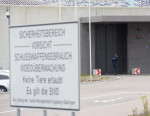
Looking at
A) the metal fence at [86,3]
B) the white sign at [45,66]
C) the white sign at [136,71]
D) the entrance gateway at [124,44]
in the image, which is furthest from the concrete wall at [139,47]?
the white sign at [45,66]

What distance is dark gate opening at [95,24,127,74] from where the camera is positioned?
37.9 m

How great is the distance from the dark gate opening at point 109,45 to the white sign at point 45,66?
32.1 metres

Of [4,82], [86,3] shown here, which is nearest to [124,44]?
[86,3]

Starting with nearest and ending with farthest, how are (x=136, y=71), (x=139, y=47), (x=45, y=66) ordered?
(x=45, y=66) < (x=136, y=71) < (x=139, y=47)

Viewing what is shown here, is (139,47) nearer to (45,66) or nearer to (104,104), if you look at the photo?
(104,104)

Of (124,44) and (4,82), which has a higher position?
(124,44)

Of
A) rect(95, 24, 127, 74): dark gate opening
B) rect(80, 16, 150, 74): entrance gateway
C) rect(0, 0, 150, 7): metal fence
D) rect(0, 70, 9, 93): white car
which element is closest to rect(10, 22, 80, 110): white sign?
rect(0, 70, 9, 93): white car

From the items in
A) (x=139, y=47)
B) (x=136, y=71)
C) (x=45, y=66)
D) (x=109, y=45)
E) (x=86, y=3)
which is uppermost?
(x=86, y=3)

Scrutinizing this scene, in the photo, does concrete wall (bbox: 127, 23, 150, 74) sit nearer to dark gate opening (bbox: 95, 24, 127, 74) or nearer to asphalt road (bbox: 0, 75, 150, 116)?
dark gate opening (bbox: 95, 24, 127, 74)

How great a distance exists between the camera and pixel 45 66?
221 inches

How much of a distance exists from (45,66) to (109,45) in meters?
33.0

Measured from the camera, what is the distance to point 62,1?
36281mm

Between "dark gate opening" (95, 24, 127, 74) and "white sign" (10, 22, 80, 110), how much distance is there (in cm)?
3209

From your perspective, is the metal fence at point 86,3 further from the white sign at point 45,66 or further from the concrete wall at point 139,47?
the white sign at point 45,66
